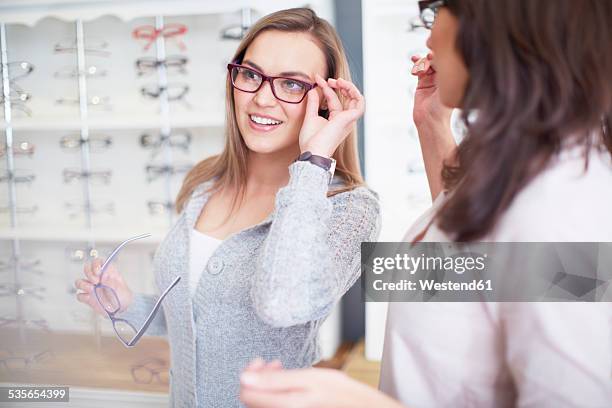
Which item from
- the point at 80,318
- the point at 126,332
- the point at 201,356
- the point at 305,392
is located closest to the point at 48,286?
the point at 80,318

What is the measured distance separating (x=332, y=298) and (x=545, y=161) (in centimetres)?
25

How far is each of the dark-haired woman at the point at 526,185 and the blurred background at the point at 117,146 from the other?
17.3 inches

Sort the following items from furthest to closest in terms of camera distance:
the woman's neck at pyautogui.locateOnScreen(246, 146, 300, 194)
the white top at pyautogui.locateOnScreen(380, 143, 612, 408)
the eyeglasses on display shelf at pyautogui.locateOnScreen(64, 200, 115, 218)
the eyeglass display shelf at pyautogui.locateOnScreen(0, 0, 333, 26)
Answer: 1. the eyeglass display shelf at pyautogui.locateOnScreen(0, 0, 333, 26)
2. the eyeglasses on display shelf at pyautogui.locateOnScreen(64, 200, 115, 218)
3. the woman's neck at pyautogui.locateOnScreen(246, 146, 300, 194)
4. the white top at pyautogui.locateOnScreen(380, 143, 612, 408)

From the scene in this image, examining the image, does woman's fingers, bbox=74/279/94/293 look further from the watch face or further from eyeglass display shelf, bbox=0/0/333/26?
eyeglass display shelf, bbox=0/0/333/26

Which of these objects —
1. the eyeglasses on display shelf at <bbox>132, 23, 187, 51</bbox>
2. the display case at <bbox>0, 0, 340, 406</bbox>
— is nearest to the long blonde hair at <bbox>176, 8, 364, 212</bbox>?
the display case at <bbox>0, 0, 340, 406</bbox>

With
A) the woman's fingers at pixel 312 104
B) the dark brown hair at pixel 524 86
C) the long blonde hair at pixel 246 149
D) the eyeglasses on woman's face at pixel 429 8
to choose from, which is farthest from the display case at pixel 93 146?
the dark brown hair at pixel 524 86

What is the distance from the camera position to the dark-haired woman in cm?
35

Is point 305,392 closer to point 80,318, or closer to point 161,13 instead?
point 80,318

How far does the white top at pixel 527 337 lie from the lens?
1.15 ft

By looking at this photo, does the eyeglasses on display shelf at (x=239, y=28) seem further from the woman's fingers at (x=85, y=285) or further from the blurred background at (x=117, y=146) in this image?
the woman's fingers at (x=85, y=285)

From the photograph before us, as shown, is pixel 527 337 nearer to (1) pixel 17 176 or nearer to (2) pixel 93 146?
(1) pixel 17 176

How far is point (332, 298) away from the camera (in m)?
0.53

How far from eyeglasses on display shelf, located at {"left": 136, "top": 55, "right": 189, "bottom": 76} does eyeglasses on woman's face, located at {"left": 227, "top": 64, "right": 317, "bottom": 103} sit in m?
0.67

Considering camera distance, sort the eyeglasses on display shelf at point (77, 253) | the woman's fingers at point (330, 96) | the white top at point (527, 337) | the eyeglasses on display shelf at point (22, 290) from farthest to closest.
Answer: the eyeglasses on display shelf at point (77, 253) → the eyeglasses on display shelf at point (22, 290) → the woman's fingers at point (330, 96) → the white top at point (527, 337)
